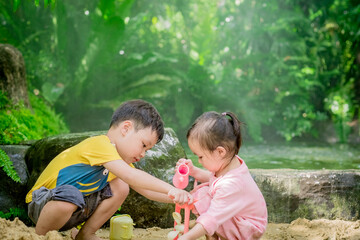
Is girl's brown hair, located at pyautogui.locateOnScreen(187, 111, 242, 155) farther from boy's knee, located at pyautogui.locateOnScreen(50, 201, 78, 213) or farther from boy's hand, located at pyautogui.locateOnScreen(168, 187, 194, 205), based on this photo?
boy's knee, located at pyautogui.locateOnScreen(50, 201, 78, 213)

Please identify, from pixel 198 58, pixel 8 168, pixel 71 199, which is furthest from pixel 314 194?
→ pixel 198 58

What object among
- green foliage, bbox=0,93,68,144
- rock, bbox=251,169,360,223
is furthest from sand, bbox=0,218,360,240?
green foliage, bbox=0,93,68,144

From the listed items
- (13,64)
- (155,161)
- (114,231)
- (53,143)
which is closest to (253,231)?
(114,231)

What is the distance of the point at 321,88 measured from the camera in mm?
7730

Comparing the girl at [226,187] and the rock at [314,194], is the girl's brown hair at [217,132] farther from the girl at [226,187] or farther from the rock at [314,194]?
the rock at [314,194]

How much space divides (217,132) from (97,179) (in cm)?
76

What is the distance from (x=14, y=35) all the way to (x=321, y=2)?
6192 mm

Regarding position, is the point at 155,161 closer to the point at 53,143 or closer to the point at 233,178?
the point at 53,143

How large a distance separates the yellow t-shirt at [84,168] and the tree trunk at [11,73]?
208cm

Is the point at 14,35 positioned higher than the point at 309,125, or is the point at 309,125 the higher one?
the point at 14,35

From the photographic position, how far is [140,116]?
7.61 ft

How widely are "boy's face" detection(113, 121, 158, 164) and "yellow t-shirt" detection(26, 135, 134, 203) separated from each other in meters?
0.09

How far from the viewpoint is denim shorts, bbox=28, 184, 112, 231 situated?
2076 mm

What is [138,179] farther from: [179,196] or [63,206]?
[63,206]
